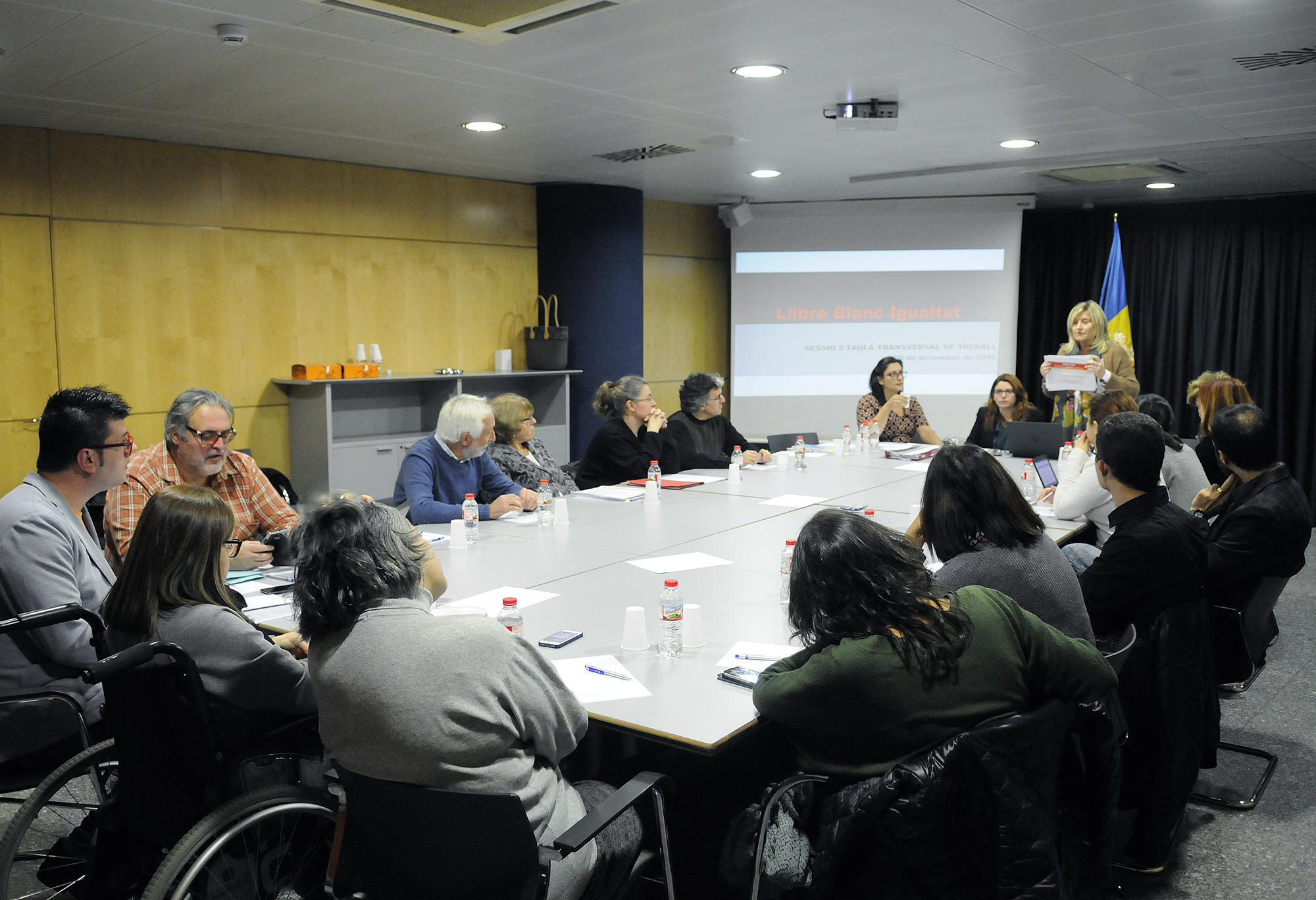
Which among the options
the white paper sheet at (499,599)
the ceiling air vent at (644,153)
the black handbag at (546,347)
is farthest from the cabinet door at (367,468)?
the white paper sheet at (499,599)

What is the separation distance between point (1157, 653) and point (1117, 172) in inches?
220

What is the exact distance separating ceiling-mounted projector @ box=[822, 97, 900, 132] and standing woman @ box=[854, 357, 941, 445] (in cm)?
226

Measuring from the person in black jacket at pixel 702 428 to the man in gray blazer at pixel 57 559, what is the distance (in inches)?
141

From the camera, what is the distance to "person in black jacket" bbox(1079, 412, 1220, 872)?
8.67ft

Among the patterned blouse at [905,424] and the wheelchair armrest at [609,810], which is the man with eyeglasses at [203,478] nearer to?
the wheelchair armrest at [609,810]

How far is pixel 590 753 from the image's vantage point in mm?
2746

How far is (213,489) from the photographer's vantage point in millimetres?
3586

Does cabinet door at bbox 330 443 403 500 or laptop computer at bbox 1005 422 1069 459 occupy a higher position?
laptop computer at bbox 1005 422 1069 459

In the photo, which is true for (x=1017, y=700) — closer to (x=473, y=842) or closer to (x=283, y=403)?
(x=473, y=842)

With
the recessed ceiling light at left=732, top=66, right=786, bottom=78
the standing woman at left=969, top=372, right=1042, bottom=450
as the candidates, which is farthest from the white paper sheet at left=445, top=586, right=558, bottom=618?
the standing woman at left=969, top=372, right=1042, bottom=450

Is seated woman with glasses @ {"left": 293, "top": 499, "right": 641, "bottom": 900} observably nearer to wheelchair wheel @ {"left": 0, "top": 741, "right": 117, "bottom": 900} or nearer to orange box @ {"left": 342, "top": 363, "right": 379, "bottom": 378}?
wheelchair wheel @ {"left": 0, "top": 741, "right": 117, "bottom": 900}

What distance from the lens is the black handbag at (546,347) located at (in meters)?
7.61

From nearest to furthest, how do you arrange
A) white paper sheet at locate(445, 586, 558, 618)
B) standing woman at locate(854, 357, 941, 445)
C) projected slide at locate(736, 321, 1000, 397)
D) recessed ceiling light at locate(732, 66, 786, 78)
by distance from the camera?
white paper sheet at locate(445, 586, 558, 618) < recessed ceiling light at locate(732, 66, 786, 78) < standing woman at locate(854, 357, 941, 445) < projected slide at locate(736, 321, 1000, 397)

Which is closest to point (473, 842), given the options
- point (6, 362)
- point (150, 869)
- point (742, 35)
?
point (150, 869)
